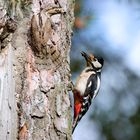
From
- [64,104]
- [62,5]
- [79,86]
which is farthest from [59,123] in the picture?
[79,86]

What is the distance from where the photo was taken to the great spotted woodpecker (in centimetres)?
469

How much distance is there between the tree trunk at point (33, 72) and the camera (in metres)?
2.99

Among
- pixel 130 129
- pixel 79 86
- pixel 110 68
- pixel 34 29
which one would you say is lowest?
pixel 130 129

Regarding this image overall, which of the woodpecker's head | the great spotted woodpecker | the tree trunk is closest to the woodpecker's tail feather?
the great spotted woodpecker

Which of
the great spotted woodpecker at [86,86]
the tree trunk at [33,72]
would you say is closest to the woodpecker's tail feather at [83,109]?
the great spotted woodpecker at [86,86]

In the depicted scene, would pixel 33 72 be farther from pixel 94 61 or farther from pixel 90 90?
pixel 94 61

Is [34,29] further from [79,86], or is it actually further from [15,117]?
[79,86]

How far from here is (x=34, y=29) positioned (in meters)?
3.14

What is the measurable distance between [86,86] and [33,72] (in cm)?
180

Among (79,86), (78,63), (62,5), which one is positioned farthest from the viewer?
(78,63)

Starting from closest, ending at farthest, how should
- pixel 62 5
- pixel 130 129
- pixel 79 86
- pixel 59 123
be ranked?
pixel 59 123 < pixel 62 5 < pixel 79 86 < pixel 130 129

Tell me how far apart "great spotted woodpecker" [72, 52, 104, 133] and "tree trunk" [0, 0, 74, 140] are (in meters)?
1.29

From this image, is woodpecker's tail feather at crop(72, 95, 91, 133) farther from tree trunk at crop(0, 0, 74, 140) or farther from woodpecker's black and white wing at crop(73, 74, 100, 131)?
tree trunk at crop(0, 0, 74, 140)

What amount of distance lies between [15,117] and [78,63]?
Answer: 272 cm
